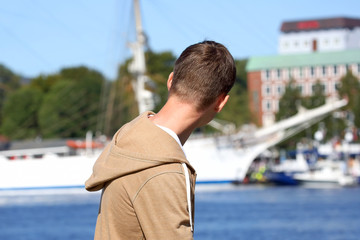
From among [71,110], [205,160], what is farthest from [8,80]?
[205,160]

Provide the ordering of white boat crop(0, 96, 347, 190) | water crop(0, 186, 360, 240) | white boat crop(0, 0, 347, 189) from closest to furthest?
1. water crop(0, 186, 360, 240)
2. white boat crop(0, 0, 347, 189)
3. white boat crop(0, 96, 347, 190)

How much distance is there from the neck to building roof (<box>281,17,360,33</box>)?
5212 inches

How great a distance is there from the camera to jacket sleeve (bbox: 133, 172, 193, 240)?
1.79 metres

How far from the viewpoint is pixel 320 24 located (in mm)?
133250

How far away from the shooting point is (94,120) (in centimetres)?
7794

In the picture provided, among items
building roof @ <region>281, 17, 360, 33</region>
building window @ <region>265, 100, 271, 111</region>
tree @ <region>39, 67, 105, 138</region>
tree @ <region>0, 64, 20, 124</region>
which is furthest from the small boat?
building roof @ <region>281, 17, 360, 33</region>

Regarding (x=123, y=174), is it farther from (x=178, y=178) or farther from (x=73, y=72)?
(x=73, y=72)

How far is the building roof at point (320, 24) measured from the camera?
13151 centimetres

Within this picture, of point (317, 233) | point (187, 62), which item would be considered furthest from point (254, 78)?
point (187, 62)

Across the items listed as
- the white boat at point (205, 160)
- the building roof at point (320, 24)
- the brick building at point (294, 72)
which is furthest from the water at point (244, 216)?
the building roof at point (320, 24)

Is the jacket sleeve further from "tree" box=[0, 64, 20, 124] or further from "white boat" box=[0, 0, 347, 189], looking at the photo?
"tree" box=[0, 64, 20, 124]

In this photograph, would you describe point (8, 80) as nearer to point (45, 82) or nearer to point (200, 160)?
point (45, 82)

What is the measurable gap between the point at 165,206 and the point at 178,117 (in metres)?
0.27

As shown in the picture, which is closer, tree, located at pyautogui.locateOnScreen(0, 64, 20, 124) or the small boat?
the small boat
